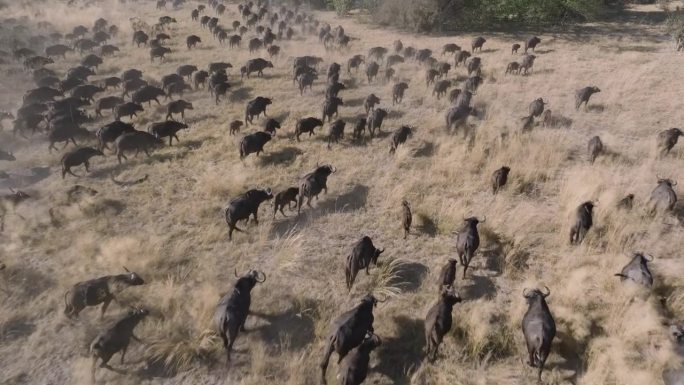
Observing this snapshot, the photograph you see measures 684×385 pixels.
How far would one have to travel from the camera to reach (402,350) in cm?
762

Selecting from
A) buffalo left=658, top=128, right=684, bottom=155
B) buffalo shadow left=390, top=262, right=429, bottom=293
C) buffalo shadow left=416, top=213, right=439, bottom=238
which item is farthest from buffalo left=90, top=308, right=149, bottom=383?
buffalo left=658, top=128, right=684, bottom=155

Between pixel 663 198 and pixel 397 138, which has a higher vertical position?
pixel 397 138

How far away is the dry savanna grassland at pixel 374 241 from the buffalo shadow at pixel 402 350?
0.11ft

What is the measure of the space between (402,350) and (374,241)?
3260 mm

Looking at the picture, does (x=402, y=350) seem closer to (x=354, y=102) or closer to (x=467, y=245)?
(x=467, y=245)

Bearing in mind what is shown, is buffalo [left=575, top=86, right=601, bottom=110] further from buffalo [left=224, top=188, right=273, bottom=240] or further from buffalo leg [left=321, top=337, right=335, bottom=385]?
buffalo leg [left=321, top=337, right=335, bottom=385]

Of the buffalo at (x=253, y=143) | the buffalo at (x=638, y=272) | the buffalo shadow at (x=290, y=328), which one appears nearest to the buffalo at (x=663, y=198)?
the buffalo at (x=638, y=272)

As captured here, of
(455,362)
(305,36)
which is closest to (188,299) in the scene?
(455,362)

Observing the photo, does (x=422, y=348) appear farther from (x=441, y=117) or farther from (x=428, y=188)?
(x=441, y=117)

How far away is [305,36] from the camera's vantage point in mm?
31062

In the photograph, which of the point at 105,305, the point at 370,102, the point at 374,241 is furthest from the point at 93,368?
the point at 370,102

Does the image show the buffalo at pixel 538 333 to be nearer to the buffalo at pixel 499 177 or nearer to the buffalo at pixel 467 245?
the buffalo at pixel 467 245

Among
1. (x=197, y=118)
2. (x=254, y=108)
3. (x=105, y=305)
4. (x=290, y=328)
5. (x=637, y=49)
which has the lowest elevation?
(x=290, y=328)

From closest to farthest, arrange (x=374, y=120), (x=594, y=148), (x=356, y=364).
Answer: (x=356, y=364), (x=594, y=148), (x=374, y=120)
